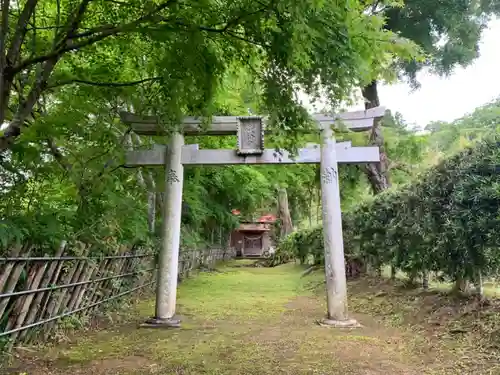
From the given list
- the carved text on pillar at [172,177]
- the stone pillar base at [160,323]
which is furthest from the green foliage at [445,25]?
the stone pillar base at [160,323]

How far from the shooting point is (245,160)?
7.20m

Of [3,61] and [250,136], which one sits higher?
[250,136]

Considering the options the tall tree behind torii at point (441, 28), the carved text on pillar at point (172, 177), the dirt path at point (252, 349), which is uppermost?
the tall tree behind torii at point (441, 28)

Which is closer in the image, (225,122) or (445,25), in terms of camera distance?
(225,122)

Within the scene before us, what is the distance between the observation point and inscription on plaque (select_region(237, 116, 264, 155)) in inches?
278

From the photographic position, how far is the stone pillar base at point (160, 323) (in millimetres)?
6438

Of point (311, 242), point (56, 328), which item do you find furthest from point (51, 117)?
point (311, 242)

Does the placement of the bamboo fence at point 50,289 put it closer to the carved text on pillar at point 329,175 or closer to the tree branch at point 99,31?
the tree branch at point 99,31

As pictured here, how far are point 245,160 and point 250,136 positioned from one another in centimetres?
41

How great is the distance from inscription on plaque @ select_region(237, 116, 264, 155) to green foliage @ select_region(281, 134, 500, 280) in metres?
2.53

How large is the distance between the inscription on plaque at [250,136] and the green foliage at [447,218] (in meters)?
2.53

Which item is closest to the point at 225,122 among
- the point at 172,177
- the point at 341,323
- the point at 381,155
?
the point at 172,177

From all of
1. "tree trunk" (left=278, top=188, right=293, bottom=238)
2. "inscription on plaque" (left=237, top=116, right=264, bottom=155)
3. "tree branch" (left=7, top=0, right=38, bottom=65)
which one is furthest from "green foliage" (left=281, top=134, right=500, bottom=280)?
"tree trunk" (left=278, top=188, right=293, bottom=238)

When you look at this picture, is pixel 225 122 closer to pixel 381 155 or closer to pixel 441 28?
pixel 381 155
